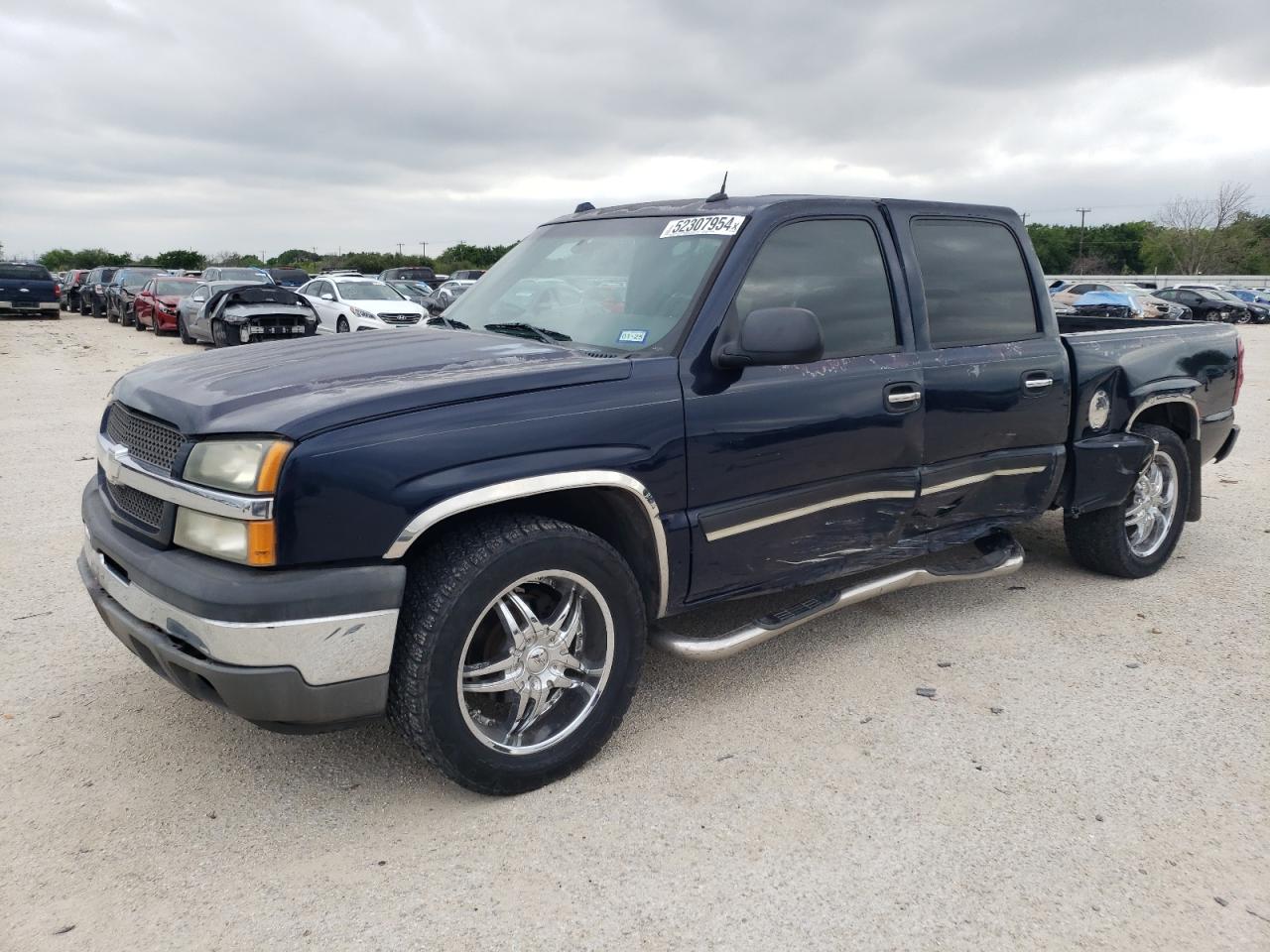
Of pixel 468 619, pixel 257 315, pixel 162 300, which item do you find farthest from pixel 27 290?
pixel 468 619

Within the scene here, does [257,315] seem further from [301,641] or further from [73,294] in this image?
[73,294]

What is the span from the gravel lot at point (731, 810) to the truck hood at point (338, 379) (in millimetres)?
1207

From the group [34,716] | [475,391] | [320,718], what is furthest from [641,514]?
[34,716]

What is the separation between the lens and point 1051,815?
2.91 meters

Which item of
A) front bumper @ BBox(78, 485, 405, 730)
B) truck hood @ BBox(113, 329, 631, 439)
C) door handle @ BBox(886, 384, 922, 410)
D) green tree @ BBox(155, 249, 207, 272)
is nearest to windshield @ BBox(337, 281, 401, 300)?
truck hood @ BBox(113, 329, 631, 439)

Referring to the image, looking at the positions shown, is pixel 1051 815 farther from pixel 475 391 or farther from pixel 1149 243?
pixel 1149 243

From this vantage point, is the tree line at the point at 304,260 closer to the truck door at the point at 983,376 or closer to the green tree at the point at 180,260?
the green tree at the point at 180,260

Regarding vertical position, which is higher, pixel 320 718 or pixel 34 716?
pixel 320 718

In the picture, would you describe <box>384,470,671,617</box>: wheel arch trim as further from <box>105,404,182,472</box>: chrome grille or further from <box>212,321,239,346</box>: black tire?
<box>212,321,239,346</box>: black tire

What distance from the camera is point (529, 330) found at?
3734 millimetres

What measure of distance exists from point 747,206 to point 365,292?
1798 centimetres

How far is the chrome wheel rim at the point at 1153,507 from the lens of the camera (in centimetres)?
508

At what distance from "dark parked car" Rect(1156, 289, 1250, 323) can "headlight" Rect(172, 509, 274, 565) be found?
1647 inches

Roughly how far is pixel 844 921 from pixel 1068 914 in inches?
23.0
